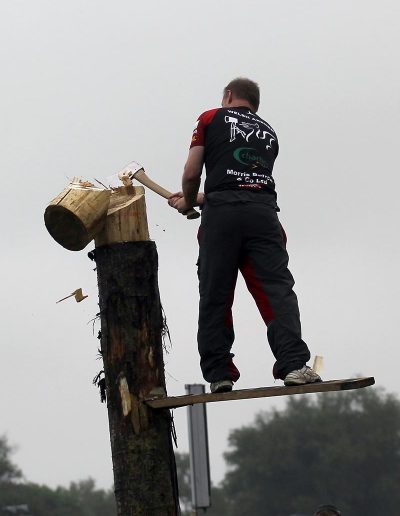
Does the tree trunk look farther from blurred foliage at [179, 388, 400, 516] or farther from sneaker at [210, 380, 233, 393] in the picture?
blurred foliage at [179, 388, 400, 516]

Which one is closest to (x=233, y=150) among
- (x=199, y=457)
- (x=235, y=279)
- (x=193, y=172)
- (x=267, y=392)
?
(x=193, y=172)

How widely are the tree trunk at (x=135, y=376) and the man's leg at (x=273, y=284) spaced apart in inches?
21.4

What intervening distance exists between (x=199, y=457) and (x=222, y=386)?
352 inches

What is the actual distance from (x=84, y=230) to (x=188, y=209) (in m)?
0.59

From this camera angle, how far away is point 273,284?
7.73 metres

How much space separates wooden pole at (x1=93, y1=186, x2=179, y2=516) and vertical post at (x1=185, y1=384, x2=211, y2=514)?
838cm

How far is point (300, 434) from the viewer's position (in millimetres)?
52188

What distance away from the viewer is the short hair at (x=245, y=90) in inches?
314

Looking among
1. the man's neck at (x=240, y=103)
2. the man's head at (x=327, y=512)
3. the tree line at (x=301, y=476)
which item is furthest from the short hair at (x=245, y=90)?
the tree line at (x=301, y=476)

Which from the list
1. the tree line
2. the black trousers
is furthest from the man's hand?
the tree line

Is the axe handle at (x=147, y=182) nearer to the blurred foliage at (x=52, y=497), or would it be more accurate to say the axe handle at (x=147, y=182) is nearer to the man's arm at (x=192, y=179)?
the man's arm at (x=192, y=179)

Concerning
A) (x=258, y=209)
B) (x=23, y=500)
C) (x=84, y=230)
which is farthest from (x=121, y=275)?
(x=23, y=500)

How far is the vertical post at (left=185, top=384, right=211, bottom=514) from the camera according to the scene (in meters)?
16.2

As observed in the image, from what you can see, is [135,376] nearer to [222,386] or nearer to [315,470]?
[222,386]
